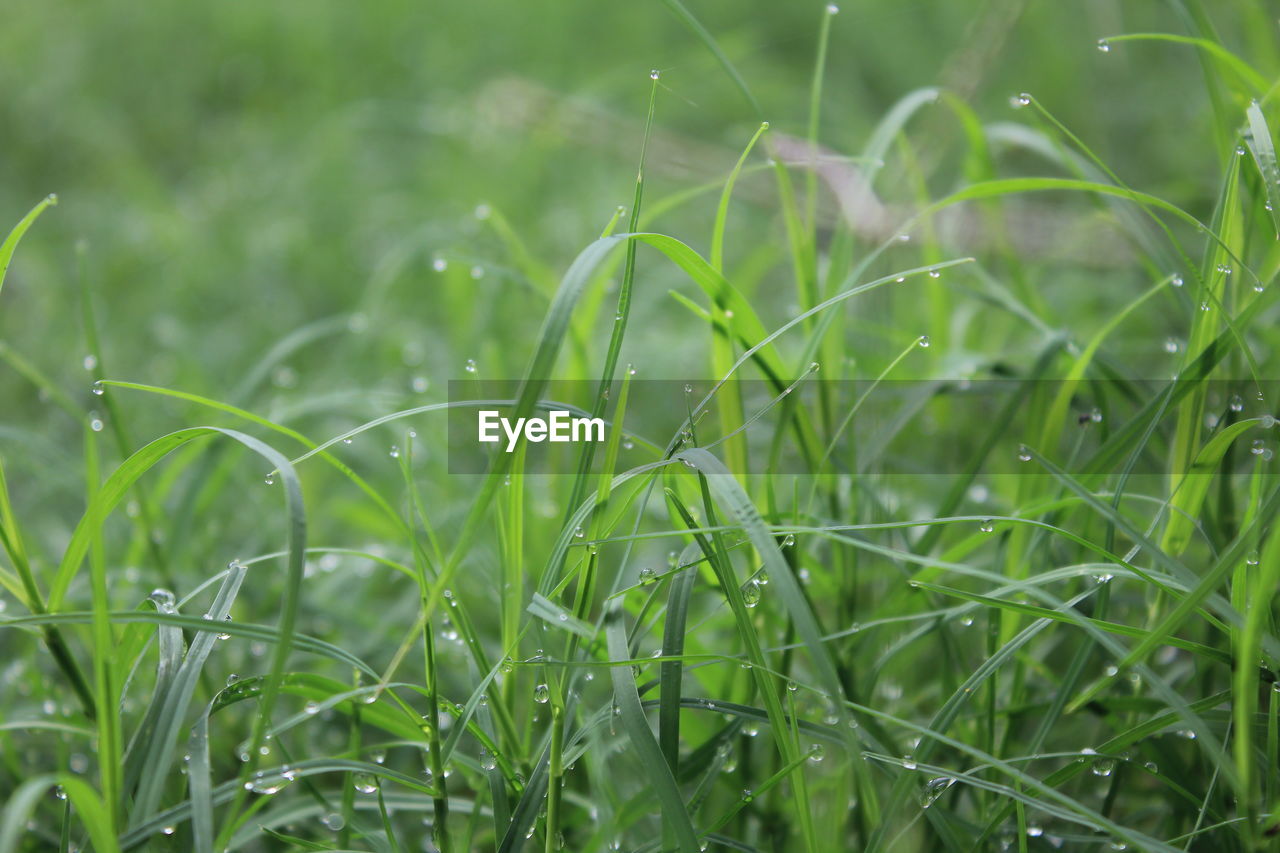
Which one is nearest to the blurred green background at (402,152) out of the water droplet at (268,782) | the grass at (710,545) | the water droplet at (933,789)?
the grass at (710,545)

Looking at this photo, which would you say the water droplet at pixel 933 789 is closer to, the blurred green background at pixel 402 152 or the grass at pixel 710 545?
the grass at pixel 710 545

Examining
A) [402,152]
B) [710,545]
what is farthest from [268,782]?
[402,152]

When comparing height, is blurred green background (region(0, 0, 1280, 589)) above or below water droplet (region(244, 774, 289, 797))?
above

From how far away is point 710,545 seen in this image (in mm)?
624

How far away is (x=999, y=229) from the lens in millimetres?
1058

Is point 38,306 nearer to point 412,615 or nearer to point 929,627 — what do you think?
point 412,615

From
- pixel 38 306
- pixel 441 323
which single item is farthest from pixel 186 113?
pixel 441 323

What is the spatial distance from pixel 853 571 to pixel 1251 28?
3.16ft

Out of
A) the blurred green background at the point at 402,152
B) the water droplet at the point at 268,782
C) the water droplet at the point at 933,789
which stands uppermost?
the blurred green background at the point at 402,152

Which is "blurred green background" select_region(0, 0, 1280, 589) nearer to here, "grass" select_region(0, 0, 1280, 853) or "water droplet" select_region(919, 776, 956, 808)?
"grass" select_region(0, 0, 1280, 853)

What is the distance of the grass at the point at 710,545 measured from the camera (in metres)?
0.59

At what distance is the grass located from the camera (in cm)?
59

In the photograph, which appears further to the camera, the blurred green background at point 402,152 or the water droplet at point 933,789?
the blurred green background at point 402,152

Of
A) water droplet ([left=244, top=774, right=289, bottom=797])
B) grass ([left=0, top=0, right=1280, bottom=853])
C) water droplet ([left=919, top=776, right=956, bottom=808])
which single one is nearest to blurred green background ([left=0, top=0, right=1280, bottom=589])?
grass ([left=0, top=0, right=1280, bottom=853])
